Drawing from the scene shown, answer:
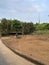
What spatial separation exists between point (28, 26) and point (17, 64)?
311 feet

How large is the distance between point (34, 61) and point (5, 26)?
312 feet

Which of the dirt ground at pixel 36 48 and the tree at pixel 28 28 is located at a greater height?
the dirt ground at pixel 36 48

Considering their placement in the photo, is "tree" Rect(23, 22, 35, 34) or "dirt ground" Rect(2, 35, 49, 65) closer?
"dirt ground" Rect(2, 35, 49, 65)

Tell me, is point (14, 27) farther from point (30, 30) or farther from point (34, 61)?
point (34, 61)

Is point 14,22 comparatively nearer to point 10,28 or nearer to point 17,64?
point 10,28

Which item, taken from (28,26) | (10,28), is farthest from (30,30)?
(10,28)

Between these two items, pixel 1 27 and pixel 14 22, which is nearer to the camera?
pixel 1 27

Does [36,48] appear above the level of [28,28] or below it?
above

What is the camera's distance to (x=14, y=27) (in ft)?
391

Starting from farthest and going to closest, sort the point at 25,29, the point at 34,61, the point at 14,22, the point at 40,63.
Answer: the point at 14,22
the point at 25,29
the point at 34,61
the point at 40,63

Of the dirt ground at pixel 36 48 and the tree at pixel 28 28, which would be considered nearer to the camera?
the dirt ground at pixel 36 48

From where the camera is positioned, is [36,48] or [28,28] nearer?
[36,48]

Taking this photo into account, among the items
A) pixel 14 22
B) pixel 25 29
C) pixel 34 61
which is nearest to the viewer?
pixel 34 61

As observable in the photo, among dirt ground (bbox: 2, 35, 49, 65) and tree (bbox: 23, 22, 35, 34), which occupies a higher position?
dirt ground (bbox: 2, 35, 49, 65)
